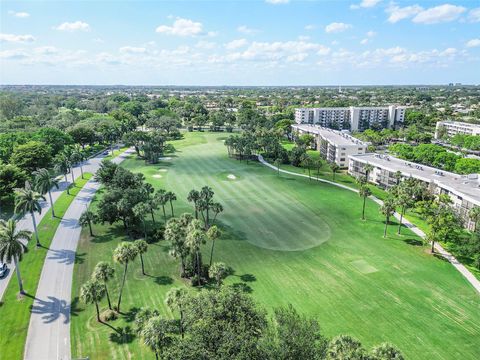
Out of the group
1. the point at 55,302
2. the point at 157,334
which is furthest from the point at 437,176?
the point at 55,302

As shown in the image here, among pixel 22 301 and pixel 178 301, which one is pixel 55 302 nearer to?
pixel 22 301

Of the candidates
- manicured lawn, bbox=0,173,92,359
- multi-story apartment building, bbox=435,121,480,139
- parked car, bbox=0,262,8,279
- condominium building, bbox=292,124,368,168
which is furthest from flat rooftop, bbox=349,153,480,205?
parked car, bbox=0,262,8,279

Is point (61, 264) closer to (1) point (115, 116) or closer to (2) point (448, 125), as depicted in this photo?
(1) point (115, 116)

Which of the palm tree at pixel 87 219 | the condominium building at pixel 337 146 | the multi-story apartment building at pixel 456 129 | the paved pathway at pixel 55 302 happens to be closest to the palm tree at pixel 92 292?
the paved pathway at pixel 55 302

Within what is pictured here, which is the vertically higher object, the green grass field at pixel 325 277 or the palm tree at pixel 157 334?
the palm tree at pixel 157 334

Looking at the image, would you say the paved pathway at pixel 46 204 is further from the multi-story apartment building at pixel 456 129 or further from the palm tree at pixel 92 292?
the multi-story apartment building at pixel 456 129

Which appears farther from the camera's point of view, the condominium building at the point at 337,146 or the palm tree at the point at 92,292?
the condominium building at the point at 337,146

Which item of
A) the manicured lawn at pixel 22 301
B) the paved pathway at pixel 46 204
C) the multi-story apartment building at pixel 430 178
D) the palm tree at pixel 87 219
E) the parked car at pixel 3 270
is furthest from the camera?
the multi-story apartment building at pixel 430 178
